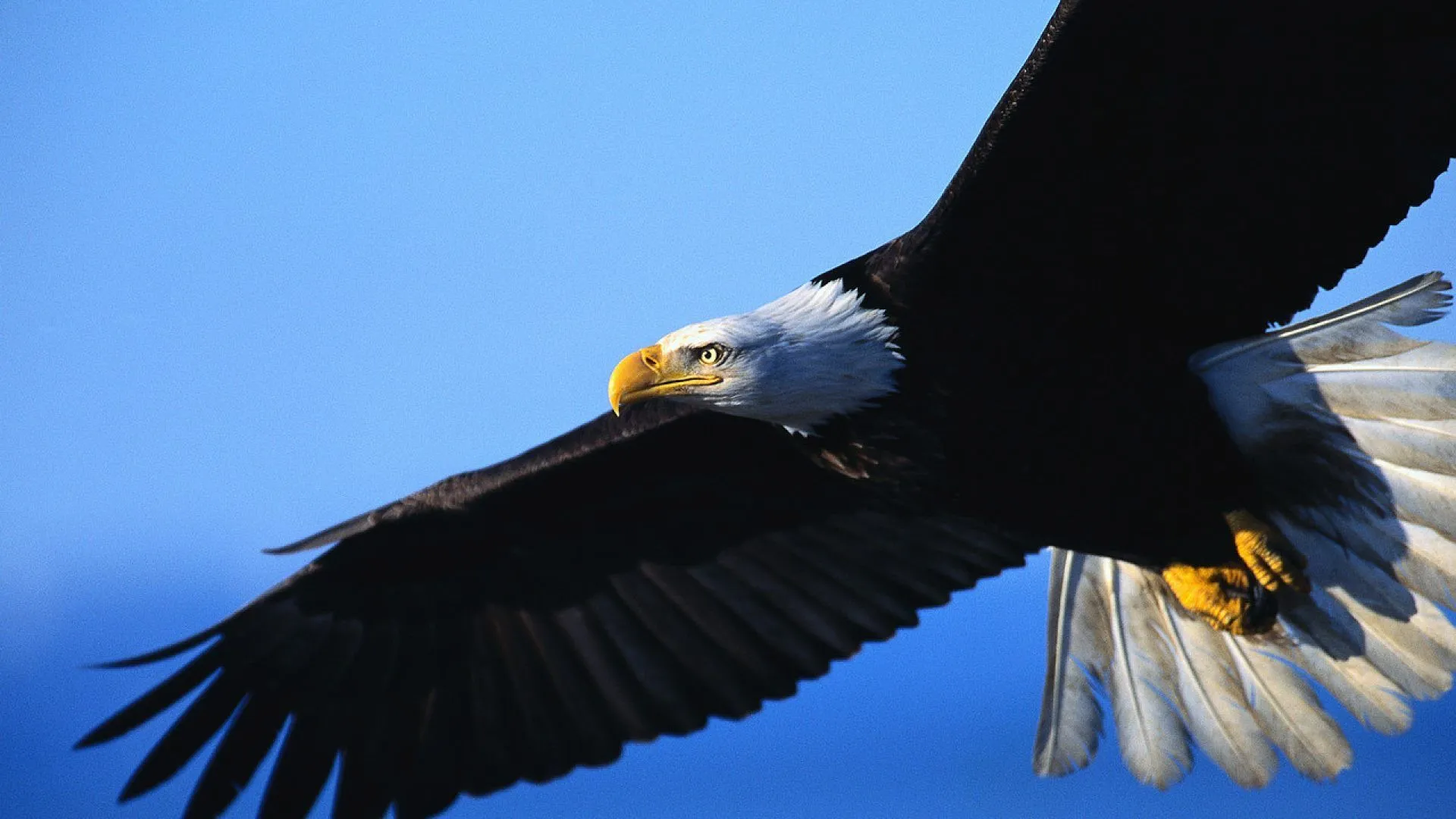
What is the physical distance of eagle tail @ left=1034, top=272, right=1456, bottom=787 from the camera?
4.38 m

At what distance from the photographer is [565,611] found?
17.4 feet

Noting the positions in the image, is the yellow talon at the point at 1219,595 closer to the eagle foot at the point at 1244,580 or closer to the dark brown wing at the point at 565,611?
the eagle foot at the point at 1244,580

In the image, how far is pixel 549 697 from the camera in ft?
17.0

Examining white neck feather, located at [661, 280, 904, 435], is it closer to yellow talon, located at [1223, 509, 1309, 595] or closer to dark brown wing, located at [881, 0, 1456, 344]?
dark brown wing, located at [881, 0, 1456, 344]

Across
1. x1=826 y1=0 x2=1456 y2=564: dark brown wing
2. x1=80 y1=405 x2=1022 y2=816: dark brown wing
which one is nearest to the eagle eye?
x1=826 y1=0 x2=1456 y2=564: dark brown wing

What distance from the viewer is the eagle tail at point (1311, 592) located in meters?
4.38

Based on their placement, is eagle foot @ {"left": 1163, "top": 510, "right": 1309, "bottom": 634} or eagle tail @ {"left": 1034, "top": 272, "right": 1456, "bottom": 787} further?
eagle foot @ {"left": 1163, "top": 510, "right": 1309, "bottom": 634}

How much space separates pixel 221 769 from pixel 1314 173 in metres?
3.26

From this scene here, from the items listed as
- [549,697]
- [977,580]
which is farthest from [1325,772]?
[549,697]

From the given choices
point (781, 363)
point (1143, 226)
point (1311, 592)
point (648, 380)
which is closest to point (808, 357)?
point (781, 363)

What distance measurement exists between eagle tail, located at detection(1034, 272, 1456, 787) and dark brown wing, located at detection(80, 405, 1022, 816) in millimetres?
530

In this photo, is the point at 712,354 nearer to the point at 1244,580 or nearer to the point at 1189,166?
the point at 1189,166

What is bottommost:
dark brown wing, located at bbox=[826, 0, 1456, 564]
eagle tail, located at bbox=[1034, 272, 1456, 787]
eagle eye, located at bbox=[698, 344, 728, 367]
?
eagle tail, located at bbox=[1034, 272, 1456, 787]

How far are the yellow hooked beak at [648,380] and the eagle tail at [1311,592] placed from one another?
131 centimetres
